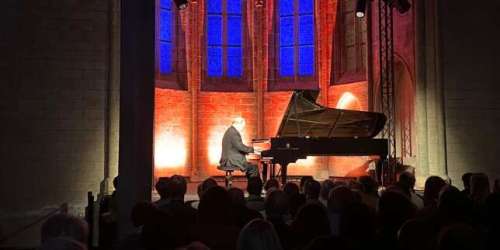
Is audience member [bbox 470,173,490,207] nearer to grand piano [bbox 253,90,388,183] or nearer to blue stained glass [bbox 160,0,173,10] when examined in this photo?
grand piano [bbox 253,90,388,183]

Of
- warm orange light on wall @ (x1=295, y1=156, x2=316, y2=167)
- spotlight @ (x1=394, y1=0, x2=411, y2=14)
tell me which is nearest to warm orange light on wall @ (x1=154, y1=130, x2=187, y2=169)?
warm orange light on wall @ (x1=295, y1=156, x2=316, y2=167)

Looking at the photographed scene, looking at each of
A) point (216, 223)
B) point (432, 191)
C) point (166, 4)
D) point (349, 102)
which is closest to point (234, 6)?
point (166, 4)

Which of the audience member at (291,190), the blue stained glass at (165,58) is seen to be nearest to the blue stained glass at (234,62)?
the blue stained glass at (165,58)

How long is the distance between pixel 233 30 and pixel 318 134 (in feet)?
21.7

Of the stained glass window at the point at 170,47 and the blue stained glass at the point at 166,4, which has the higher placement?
the blue stained glass at the point at 166,4

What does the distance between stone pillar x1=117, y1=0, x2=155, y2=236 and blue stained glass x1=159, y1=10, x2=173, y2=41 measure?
9161 millimetres

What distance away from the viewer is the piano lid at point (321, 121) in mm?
10336

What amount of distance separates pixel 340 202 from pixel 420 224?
1.25 metres

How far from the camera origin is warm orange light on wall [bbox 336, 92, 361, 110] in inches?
593

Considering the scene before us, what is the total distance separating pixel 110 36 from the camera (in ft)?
33.0

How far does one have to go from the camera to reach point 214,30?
16328 mm

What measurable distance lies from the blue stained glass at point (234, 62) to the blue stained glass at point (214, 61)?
0.26 metres

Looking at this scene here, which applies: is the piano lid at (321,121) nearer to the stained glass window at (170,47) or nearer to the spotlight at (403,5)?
the spotlight at (403,5)

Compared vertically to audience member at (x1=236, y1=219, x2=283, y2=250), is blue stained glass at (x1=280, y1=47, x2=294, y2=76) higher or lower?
higher
